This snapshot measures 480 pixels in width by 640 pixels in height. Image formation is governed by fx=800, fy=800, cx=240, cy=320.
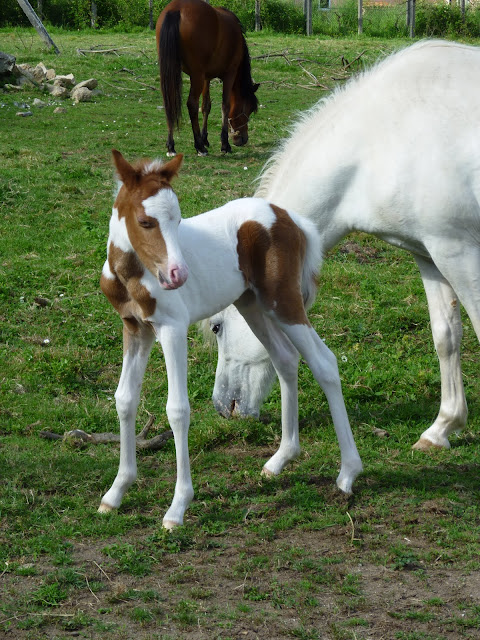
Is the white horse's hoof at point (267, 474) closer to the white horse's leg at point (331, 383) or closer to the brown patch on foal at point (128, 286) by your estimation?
the white horse's leg at point (331, 383)

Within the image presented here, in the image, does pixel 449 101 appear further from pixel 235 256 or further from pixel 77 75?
pixel 77 75

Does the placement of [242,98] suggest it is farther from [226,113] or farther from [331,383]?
[331,383]

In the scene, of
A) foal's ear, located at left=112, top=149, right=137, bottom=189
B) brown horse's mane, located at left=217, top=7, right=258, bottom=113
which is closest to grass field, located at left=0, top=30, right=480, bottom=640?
foal's ear, located at left=112, top=149, right=137, bottom=189

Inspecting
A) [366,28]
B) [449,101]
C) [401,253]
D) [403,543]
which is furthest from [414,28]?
[403,543]

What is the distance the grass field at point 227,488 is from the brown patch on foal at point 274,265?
979 millimetres

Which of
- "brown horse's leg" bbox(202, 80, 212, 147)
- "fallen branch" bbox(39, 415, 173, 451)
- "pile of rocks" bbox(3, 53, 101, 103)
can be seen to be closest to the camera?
"fallen branch" bbox(39, 415, 173, 451)

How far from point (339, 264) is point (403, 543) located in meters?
4.20

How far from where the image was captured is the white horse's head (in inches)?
194

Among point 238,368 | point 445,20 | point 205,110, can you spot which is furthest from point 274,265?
point 445,20

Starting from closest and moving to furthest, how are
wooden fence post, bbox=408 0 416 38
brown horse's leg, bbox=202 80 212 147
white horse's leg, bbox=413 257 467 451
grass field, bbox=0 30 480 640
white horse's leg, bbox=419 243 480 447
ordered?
grass field, bbox=0 30 480 640 → white horse's leg, bbox=419 243 480 447 → white horse's leg, bbox=413 257 467 451 → brown horse's leg, bbox=202 80 212 147 → wooden fence post, bbox=408 0 416 38

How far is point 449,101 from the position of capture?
4602 mm

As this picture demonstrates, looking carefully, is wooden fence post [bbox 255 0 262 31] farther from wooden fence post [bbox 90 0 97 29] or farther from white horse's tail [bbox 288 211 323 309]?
white horse's tail [bbox 288 211 323 309]

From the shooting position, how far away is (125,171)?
3393 millimetres

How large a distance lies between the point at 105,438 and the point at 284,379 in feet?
3.89
